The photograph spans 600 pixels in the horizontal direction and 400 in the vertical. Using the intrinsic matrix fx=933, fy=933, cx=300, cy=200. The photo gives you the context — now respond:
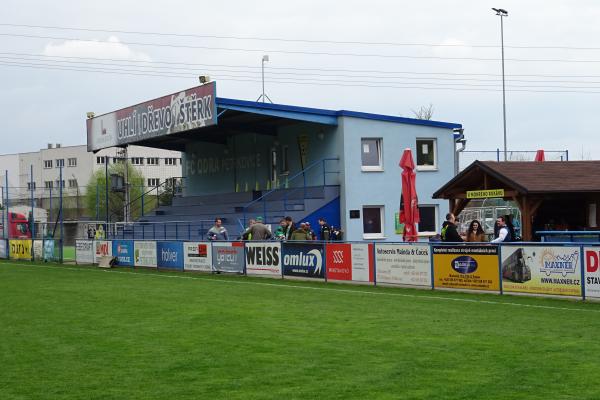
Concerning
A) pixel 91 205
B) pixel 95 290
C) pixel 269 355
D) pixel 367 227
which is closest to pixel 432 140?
pixel 367 227

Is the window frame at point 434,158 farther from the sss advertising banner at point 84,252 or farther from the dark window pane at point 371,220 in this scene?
the sss advertising banner at point 84,252

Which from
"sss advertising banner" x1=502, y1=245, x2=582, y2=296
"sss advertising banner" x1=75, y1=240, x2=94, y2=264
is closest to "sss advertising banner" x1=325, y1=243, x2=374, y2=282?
"sss advertising banner" x1=502, y1=245, x2=582, y2=296

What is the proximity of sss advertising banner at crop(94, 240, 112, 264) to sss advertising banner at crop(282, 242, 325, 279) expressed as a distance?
11.7 m

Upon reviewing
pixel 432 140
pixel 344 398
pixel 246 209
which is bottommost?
pixel 344 398

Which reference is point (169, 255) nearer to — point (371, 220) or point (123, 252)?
point (123, 252)

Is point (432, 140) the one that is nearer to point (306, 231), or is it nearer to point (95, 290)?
point (306, 231)

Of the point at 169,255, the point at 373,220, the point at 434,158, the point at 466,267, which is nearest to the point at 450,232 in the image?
the point at 466,267

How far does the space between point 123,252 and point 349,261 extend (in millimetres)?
13444

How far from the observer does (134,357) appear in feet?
38.4

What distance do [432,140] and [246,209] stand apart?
825 cm

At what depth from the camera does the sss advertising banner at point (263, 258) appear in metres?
26.8

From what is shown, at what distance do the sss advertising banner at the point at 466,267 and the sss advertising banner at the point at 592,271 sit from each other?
2393 mm

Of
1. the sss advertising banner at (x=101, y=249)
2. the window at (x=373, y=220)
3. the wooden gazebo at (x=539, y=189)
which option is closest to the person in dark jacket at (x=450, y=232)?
the wooden gazebo at (x=539, y=189)

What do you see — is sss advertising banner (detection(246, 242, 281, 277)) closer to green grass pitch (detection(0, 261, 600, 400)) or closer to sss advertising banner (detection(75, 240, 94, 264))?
green grass pitch (detection(0, 261, 600, 400))
